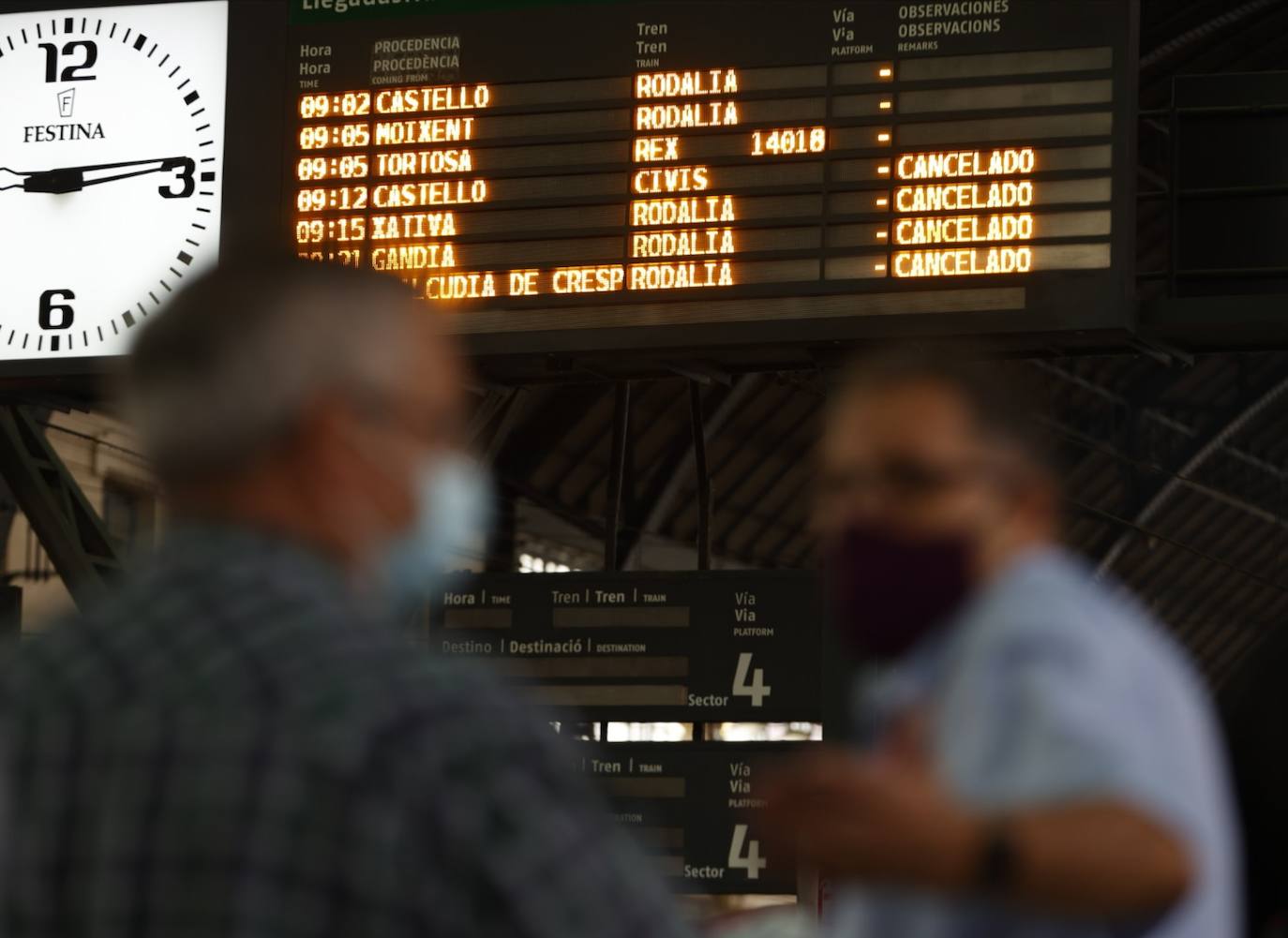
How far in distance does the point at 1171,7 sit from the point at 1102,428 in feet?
34.2

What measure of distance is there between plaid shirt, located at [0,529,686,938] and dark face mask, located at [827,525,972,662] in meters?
0.28

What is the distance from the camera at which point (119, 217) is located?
1058cm

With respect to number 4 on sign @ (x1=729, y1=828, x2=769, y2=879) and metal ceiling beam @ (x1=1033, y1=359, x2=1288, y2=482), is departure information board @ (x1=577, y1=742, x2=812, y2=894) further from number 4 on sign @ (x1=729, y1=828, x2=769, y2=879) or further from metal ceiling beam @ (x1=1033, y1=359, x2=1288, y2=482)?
metal ceiling beam @ (x1=1033, y1=359, x2=1288, y2=482)

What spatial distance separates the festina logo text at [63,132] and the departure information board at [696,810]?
139 inches

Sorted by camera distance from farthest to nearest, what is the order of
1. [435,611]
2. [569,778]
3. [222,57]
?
[435,611] → [222,57] → [569,778]

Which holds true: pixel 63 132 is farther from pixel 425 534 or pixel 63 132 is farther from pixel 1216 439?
pixel 1216 439

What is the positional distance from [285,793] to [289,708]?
0.20 ft

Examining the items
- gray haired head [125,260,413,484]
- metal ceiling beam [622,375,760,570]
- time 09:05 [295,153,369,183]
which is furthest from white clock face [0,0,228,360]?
metal ceiling beam [622,375,760,570]

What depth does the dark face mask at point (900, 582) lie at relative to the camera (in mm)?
1936

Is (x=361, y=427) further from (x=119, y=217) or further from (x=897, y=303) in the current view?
(x=119, y=217)

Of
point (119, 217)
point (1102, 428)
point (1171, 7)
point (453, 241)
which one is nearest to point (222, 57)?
point (119, 217)

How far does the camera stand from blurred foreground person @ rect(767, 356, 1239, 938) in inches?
66.7

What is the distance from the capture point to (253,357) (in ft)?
6.22

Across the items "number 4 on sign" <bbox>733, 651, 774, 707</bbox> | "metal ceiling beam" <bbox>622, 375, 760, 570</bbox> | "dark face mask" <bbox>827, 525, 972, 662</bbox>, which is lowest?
"number 4 on sign" <bbox>733, 651, 774, 707</bbox>
